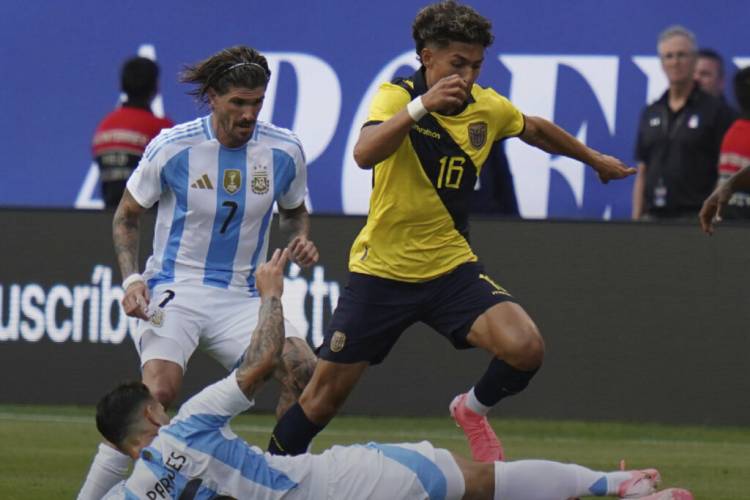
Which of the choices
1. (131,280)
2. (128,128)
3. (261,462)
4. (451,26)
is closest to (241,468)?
(261,462)

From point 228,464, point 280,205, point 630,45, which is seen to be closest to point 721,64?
point 630,45

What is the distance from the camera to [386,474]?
7.28 meters

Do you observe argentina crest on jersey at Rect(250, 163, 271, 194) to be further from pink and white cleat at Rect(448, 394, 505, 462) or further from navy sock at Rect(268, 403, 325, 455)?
pink and white cleat at Rect(448, 394, 505, 462)

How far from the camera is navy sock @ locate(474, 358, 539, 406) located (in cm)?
859

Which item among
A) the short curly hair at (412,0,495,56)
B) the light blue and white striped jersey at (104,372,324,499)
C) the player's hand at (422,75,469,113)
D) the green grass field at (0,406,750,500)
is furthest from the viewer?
the green grass field at (0,406,750,500)

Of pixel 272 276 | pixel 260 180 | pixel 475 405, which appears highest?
pixel 260 180

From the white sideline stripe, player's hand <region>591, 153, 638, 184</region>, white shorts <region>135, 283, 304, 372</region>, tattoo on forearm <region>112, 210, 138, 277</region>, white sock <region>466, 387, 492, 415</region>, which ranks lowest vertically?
the white sideline stripe

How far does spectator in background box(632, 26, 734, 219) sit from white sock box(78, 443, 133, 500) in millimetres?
6471

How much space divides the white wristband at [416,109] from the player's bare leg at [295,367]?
1.45m

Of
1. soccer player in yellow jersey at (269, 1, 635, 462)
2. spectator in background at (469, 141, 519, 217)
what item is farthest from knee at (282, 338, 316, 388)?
spectator in background at (469, 141, 519, 217)

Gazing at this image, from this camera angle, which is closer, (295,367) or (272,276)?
(272,276)

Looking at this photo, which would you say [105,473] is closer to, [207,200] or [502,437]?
[207,200]

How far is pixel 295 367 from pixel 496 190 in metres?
5.12

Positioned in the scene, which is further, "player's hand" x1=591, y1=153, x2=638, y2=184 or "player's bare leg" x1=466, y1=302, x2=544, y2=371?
"player's hand" x1=591, y1=153, x2=638, y2=184
